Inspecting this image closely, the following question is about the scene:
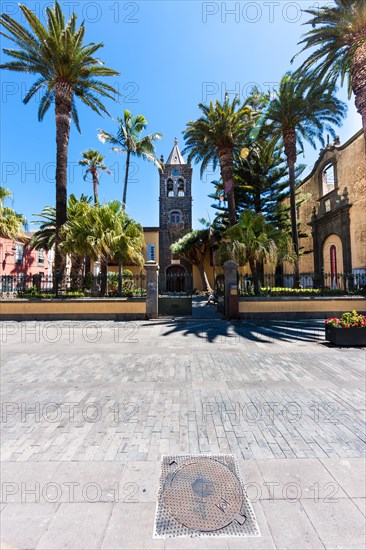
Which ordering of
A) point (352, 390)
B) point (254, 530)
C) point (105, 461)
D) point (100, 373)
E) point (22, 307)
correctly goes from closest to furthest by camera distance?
point (254, 530), point (105, 461), point (352, 390), point (100, 373), point (22, 307)

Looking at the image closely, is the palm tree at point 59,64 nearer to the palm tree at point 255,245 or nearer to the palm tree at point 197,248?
the palm tree at point 255,245

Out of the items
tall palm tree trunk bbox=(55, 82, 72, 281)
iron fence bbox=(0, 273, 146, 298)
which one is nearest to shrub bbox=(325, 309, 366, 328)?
iron fence bbox=(0, 273, 146, 298)

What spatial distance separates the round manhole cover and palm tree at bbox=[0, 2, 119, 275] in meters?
13.6

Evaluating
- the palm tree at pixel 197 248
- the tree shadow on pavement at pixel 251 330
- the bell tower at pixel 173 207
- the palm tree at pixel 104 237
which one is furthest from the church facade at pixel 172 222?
the tree shadow on pavement at pixel 251 330

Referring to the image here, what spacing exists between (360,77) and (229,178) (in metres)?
8.78

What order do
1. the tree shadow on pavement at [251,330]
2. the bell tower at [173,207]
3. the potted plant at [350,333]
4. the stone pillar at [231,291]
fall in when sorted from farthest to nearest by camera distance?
1. the bell tower at [173,207]
2. the stone pillar at [231,291]
3. the tree shadow on pavement at [251,330]
4. the potted plant at [350,333]

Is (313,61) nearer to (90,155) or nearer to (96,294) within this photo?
(96,294)

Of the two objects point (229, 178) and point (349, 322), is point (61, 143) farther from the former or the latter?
point (349, 322)

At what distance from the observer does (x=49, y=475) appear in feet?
9.35

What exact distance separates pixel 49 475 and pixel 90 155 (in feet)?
104

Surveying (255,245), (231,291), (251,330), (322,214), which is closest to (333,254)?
(322,214)

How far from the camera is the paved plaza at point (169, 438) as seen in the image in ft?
7.30

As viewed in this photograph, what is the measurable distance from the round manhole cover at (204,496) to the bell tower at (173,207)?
3082 centimetres

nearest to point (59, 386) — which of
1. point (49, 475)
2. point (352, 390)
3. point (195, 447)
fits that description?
point (49, 475)
